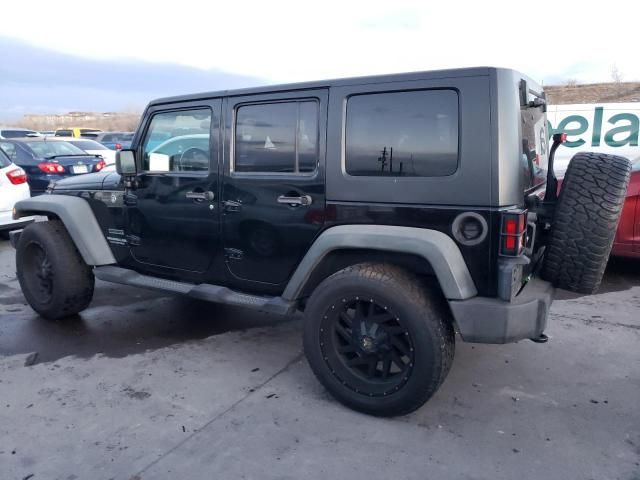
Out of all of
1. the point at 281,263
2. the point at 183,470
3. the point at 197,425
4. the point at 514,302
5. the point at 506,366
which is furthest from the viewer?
the point at 506,366

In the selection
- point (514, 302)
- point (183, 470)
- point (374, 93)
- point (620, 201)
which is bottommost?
point (183, 470)

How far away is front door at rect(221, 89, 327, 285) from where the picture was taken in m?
3.27

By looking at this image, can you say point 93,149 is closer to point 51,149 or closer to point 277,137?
point 51,149

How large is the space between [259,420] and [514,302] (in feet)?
5.08

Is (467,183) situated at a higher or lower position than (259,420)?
higher

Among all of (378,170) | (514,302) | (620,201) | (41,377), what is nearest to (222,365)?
(41,377)

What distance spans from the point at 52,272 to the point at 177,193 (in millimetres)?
1437

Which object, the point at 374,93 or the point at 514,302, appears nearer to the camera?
the point at 514,302

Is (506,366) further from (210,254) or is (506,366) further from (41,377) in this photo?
(41,377)

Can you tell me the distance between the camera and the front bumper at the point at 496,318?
2730 mm

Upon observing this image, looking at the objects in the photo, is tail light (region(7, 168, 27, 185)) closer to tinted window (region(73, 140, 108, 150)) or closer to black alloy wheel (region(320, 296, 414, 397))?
black alloy wheel (region(320, 296, 414, 397))

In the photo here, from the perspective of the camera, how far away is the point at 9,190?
753 centimetres

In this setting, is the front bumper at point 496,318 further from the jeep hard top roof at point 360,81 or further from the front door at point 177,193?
the front door at point 177,193

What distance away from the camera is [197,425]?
3004mm
